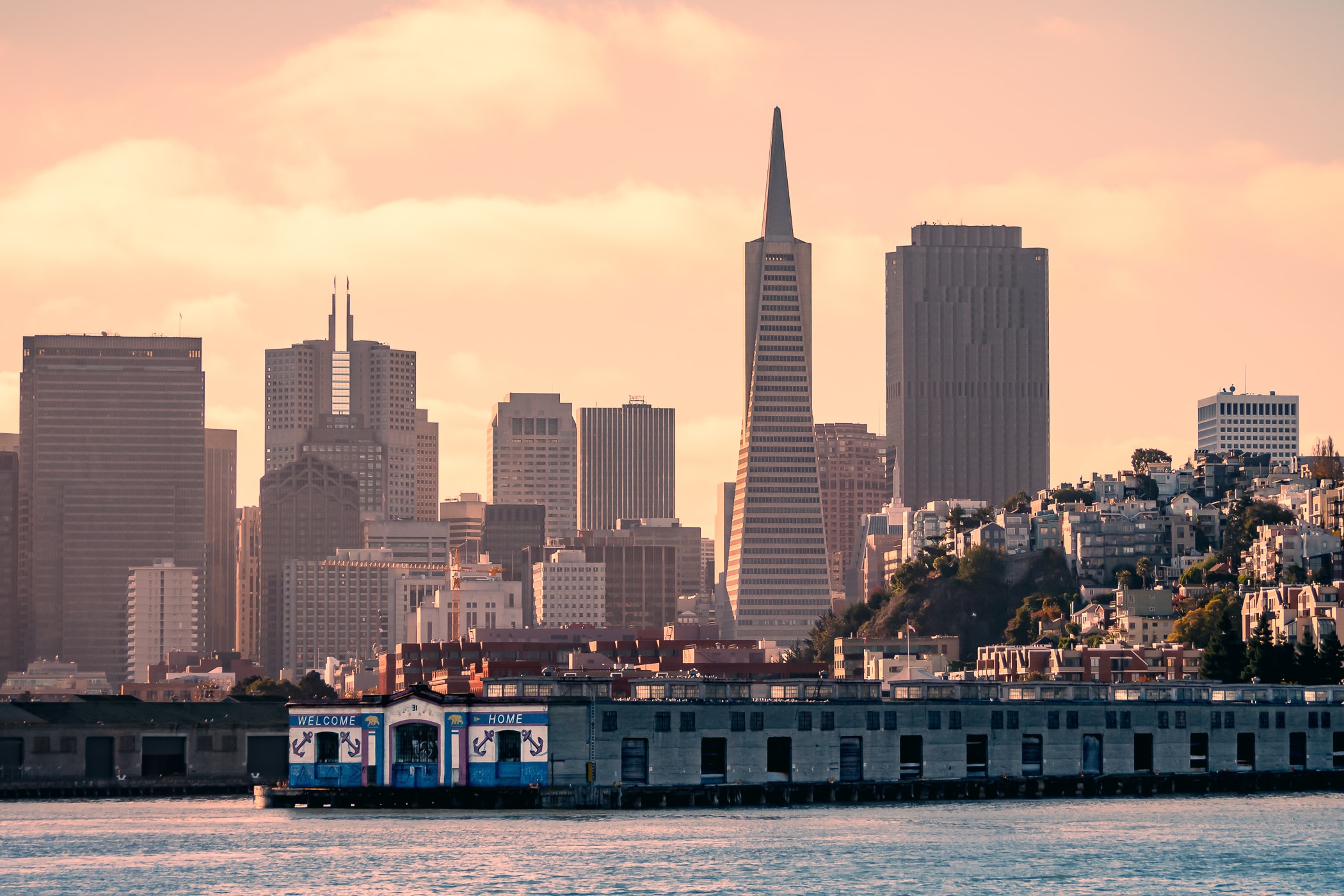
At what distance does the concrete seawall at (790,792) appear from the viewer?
155 metres

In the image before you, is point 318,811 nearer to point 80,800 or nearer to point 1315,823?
point 80,800

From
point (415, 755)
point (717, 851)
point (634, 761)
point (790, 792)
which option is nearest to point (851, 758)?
point (790, 792)

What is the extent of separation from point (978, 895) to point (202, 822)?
59.5 meters

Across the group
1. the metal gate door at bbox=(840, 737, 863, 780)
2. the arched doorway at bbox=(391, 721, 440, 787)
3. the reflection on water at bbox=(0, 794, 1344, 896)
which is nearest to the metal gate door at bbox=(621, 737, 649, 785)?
the reflection on water at bbox=(0, 794, 1344, 896)

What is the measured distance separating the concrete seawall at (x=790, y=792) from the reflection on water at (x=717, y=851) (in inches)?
82.0

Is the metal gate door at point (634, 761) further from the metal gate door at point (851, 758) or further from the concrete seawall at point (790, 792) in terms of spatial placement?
the metal gate door at point (851, 758)

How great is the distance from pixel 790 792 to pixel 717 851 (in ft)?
103

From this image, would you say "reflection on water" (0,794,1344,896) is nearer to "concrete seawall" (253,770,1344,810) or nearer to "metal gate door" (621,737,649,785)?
"concrete seawall" (253,770,1344,810)

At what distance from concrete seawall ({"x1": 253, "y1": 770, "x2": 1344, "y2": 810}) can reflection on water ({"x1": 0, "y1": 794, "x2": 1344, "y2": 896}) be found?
2083 millimetres

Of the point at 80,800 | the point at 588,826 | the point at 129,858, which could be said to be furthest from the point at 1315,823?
the point at 80,800

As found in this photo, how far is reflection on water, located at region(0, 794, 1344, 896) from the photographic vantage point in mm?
116938

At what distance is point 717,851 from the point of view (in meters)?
129

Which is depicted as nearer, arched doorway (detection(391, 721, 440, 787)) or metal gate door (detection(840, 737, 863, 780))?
arched doorway (detection(391, 721, 440, 787))

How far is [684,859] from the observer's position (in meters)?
125
